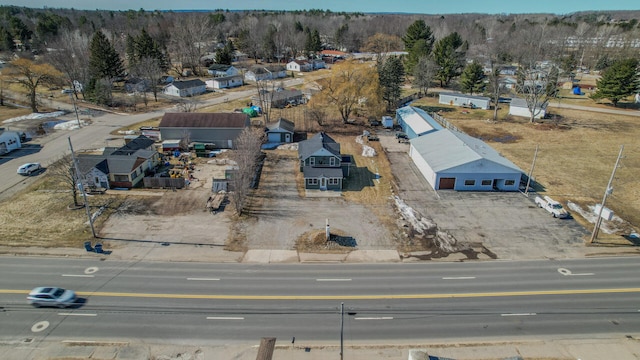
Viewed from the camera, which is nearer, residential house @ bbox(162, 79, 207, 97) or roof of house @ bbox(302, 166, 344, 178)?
roof of house @ bbox(302, 166, 344, 178)

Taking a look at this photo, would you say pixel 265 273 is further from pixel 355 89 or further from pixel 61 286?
pixel 355 89

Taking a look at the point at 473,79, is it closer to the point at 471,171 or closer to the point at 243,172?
the point at 471,171

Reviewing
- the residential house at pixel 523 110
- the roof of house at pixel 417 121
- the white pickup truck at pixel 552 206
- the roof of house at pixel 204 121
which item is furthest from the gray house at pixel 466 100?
the roof of house at pixel 204 121

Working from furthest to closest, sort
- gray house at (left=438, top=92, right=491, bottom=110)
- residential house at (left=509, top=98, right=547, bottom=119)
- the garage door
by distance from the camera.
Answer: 1. gray house at (left=438, top=92, right=491, bottom=110)
2. residential house at (left=509, top=98, right=547, bottom=119)
3. the garage door

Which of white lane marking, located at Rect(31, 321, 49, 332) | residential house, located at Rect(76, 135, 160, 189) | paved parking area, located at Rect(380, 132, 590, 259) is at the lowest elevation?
white lane marking, located at Rect(31, 321, 49, 332)

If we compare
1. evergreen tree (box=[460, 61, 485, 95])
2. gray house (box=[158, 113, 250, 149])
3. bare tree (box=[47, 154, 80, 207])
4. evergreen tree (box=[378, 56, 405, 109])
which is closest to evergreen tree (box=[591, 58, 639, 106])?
evergreen tree (box=[460, 61, 485, 95])

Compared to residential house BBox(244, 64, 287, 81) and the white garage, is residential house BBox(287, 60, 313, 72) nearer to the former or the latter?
residential house BBox(244, 64, 287, 81)
